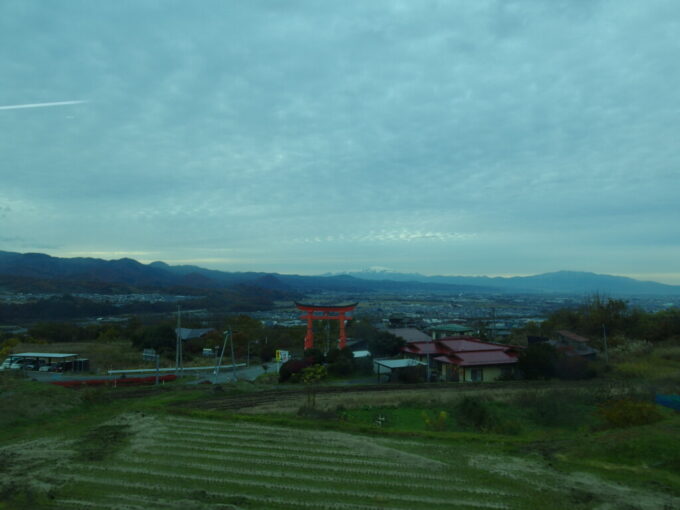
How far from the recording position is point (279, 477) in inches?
357

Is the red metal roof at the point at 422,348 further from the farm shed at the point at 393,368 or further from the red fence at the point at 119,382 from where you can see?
the red fence at the point at 119,382

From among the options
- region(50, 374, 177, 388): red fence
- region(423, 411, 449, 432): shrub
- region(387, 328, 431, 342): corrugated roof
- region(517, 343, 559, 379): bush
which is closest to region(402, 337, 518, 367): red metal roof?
region(517, 343, 559, 379): bush

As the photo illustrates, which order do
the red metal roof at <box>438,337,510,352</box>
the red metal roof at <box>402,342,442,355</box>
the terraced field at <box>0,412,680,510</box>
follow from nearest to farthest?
the terraced field at <box>0,412,680,510</box> → the red metal roof at <box>438,337,510,352</box> → the red metal roof at <box>402,342,442,355</box>

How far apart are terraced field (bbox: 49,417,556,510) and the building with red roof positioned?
16.6 m

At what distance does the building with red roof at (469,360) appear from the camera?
26.9 metres

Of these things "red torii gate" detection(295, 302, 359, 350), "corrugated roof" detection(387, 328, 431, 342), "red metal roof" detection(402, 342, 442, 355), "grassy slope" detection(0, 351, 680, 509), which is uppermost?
"red torii gate" detection(295, 302, 359, 350)

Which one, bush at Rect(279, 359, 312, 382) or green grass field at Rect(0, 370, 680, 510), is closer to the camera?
green grass field at Rect(0, 370, 680, 510)

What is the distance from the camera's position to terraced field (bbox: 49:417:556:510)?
7.84m

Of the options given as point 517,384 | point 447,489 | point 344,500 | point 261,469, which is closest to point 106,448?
point 261,469

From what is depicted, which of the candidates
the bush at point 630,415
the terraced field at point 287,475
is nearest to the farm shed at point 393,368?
the bush at point 630,415

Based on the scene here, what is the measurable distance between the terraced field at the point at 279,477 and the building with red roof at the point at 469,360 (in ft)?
54.5

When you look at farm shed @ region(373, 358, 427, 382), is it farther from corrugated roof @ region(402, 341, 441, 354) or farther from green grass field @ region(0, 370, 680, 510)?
green grass field @ region(0, 370, 680, 510)

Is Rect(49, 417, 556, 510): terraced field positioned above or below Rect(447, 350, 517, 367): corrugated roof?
above

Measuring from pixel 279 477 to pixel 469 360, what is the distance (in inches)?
804
